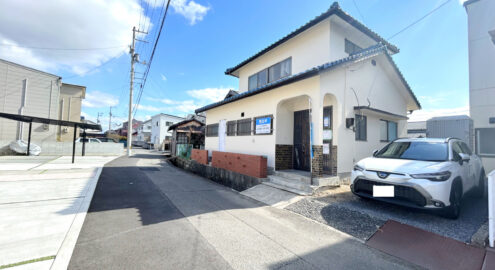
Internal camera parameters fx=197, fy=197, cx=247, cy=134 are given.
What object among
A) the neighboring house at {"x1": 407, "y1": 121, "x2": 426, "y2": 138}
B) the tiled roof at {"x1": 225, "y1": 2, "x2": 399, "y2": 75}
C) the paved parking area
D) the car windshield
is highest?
the tiled roof at {"x1": 225, "y1": 2, "x2": 399, "y2": 75}

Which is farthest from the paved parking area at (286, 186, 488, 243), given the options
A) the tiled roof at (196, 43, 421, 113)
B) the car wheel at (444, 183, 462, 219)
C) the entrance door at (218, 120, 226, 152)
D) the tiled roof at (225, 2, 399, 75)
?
the entrance door at (218, 120, 226, 152)

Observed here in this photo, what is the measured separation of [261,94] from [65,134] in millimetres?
22222

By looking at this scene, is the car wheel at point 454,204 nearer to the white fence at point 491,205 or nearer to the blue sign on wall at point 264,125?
the white fence at point 491,205

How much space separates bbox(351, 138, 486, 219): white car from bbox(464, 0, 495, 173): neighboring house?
470cm

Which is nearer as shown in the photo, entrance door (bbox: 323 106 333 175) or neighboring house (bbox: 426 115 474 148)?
entrance door (bbox: 323 106 333 175)

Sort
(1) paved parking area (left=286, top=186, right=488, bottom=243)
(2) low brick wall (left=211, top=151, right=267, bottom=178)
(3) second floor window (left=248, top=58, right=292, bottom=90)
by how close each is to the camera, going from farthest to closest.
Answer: (3) second floor window (left=248, top=58, right=292, bottom=90) < (2) low brick wall (left=211, top=151, right=267, bottom=178) < (1) paved parking area (left=286, top=186, right=488, bottom=243)

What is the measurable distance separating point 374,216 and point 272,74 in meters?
7.27

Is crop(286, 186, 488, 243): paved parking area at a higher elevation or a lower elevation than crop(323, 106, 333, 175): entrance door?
lower

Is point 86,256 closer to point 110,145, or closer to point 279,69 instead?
point 279,69

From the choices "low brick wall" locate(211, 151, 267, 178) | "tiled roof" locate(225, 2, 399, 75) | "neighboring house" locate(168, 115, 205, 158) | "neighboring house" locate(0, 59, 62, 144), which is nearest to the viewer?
"tiled roof" locate(225, 2, 399, 75)

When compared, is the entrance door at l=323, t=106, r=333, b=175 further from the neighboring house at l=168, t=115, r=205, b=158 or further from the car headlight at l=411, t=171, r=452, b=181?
the neighboring house at l=168, t=115, r=205, b=158

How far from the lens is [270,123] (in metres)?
7.49

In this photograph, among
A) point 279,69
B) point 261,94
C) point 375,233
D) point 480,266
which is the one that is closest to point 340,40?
point 279,69

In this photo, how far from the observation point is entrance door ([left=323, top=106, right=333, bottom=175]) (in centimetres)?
611
